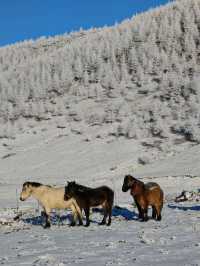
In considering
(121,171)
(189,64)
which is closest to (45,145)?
(121,171)

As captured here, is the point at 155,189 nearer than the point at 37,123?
Yes

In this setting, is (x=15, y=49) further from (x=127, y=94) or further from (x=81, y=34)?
(x=127, y=94)

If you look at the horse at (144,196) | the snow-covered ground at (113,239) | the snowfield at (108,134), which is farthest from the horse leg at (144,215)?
the snowfield at (108,134)

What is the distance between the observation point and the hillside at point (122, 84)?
79125mm

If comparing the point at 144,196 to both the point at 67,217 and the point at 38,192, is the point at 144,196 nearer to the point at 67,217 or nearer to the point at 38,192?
the point at 38,192

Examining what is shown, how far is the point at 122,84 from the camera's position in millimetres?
101875

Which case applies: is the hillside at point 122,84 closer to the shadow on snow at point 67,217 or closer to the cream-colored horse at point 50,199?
the shadow on snow at point 67,217

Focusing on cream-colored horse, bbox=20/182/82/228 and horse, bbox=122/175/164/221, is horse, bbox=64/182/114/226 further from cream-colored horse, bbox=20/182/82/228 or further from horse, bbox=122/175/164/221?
horse, bbox=122/175/164/221

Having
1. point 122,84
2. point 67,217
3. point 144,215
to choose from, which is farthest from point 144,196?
point 122,84

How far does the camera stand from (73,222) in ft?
59.5

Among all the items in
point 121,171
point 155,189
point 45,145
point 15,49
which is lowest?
point 155,189

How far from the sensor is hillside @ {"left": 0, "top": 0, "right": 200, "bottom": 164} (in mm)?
79125

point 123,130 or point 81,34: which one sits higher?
point 81,34

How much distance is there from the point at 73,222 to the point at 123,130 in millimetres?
59815
